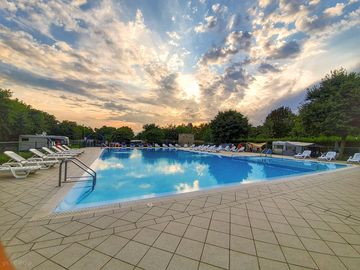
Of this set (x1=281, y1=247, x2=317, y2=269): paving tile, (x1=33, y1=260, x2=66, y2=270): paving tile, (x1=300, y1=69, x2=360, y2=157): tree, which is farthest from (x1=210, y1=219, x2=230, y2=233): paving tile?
(x1=300, y1=69, x2=360, y2=157): tree

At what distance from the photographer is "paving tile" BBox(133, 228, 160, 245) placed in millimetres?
2352

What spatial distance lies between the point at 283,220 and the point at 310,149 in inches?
737

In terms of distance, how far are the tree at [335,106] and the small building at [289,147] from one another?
5.05ft

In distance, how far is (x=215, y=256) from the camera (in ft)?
6.79

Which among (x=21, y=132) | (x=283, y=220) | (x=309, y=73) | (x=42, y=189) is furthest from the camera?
(x=21, y=132)

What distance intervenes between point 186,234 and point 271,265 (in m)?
1.07

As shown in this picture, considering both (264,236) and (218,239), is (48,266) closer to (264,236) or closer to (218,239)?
(218,239)

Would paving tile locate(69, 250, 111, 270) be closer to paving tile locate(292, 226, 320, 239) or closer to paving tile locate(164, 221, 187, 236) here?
paving tile locate(164, 221, 187, 236)

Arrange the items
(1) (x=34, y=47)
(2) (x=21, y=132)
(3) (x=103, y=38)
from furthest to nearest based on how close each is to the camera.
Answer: (2) (x=21, y=132) < (3) (x=103, y=38) < (1) (x=34, y=47)

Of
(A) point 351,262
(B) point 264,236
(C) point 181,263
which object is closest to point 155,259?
(C) point 181,263

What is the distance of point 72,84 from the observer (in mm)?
14844

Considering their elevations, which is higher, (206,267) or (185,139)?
(185,139)

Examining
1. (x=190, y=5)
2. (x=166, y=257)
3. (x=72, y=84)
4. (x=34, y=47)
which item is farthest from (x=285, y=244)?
(x=72, y=84)

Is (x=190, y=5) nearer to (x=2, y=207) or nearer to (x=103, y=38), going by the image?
(x=103, y=38)
